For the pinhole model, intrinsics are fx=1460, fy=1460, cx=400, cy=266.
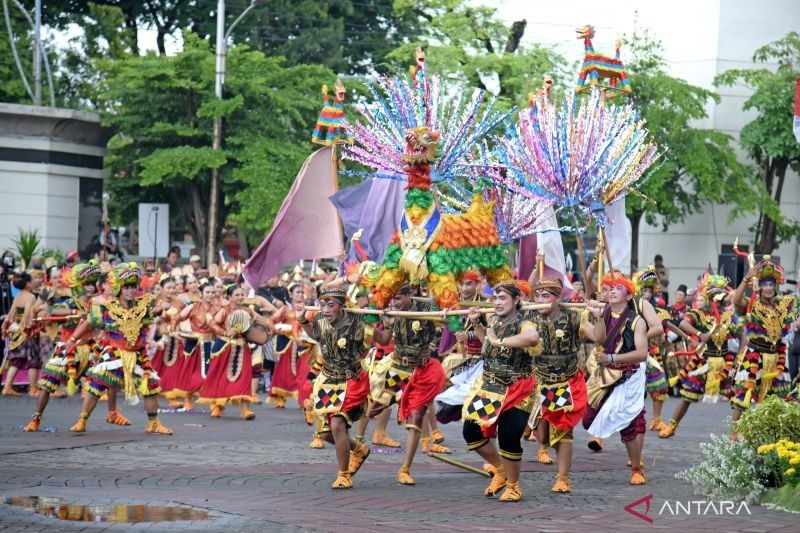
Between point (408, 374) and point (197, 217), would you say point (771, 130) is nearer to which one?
point (197, 217)

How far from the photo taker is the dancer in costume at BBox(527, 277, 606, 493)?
11852mm

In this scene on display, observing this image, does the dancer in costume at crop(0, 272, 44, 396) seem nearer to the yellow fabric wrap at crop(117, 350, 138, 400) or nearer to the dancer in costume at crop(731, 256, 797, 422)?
the yellow fabric wrap at crop(117, 350, 138, 400)

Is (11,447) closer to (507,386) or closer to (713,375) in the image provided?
(507,386)

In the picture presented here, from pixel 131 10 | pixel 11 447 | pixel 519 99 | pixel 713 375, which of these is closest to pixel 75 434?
pixel 11 447

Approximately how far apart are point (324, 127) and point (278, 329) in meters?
3.85

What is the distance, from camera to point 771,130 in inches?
1316

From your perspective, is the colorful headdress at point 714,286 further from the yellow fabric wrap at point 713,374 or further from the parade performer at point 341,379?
the parade performer at point 341,379

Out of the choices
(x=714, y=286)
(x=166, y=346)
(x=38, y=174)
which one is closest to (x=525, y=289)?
(x=714, y=286)

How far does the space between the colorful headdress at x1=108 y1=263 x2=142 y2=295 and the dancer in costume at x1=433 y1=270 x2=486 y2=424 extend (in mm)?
3392

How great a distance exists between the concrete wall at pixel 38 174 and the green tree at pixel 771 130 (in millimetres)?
14805

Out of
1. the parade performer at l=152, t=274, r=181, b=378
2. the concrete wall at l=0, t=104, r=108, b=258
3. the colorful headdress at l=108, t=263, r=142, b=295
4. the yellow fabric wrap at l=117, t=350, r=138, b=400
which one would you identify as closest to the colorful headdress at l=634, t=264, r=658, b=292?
the colorful headdress at l=108, t=263, r=142, b=295

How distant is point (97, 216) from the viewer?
32.7 m

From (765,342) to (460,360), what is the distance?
3.26 meters

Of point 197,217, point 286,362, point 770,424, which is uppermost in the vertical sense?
point 197,217
